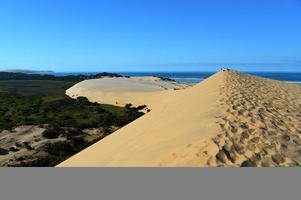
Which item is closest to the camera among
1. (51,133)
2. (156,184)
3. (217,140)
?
(156,184)

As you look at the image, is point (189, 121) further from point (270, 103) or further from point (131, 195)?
point (131, 195)

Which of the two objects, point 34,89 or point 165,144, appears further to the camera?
point 34,89

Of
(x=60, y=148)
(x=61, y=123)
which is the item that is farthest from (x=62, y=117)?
(x=60, y=148)

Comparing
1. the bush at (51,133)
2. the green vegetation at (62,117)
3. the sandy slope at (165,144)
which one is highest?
the sandy slope at (165,144)

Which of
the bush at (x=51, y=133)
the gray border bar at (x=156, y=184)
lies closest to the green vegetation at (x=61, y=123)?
the bush at (x=51, y=133)

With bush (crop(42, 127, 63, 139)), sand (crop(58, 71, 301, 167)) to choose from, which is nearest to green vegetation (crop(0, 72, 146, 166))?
bush (crop(42, 127, 63, 139))

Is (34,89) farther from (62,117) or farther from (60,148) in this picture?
(60,148)

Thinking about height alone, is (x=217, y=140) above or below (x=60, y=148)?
above

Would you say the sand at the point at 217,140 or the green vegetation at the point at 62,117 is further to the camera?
the green vegetation at the point at 62,117

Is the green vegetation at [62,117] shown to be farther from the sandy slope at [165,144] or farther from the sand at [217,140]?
the sand at [217,140]

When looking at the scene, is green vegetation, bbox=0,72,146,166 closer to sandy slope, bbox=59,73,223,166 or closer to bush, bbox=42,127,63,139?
bush, bbox=42,127,63,139

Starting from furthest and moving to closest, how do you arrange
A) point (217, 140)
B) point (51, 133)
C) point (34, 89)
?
1. point (34, 89)
2. point (51, 133)
3. point (217, 140)

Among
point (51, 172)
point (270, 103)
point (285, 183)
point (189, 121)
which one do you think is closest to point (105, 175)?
point (51, 172)
